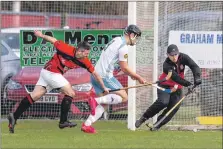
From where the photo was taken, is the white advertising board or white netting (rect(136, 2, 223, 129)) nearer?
white netting (rect(136, 2, 223, 129))

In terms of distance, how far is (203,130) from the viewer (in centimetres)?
1426

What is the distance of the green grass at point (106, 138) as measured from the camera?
443 inches

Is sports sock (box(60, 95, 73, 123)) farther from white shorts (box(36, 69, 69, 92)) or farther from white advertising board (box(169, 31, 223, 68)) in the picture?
white advertising board (box(169, 31, 223, 68))

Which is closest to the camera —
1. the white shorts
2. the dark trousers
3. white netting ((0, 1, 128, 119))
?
the white shorts

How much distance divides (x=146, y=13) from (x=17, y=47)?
364cm

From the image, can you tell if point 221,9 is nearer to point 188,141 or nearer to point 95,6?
point 95,6

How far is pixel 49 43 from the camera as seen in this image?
14562 mm

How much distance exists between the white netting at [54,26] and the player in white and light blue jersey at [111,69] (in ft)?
7.53

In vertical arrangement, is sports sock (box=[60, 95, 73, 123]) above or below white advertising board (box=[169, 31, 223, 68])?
below

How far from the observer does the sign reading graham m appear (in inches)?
560

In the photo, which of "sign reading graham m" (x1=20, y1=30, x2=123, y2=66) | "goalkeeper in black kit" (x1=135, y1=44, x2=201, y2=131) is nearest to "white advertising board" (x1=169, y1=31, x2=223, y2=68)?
"sign reading graham m" (x1=20, y1=30, x2=123, y2=66)

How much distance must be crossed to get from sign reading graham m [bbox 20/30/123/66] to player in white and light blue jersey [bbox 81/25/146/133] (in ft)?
8.14

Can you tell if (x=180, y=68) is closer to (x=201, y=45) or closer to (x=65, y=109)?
(x=201, y=45)

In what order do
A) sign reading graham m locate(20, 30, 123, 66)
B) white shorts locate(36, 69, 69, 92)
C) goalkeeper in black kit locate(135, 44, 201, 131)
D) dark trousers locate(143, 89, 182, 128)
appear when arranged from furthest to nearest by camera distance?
sign reading graham m locate(20, 30, 123, 66)
dark trousers locate(143, 89, 182, 128)
goalkeeper in black kit locate(135, 44, 201, 131)
white shorts locate(36, 69, 69, 92)
